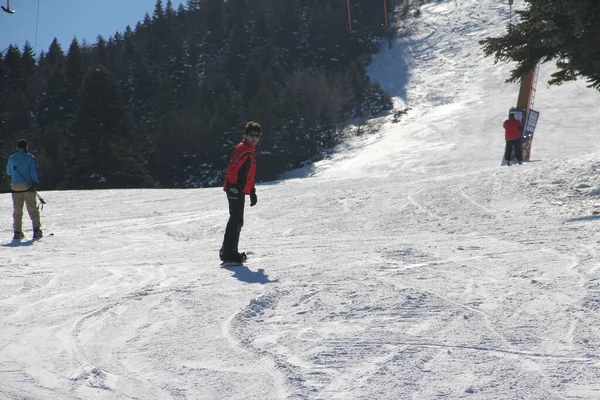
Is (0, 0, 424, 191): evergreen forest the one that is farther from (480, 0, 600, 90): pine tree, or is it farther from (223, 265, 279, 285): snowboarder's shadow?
(223, 265, 279, 285): snowboarder's shadow

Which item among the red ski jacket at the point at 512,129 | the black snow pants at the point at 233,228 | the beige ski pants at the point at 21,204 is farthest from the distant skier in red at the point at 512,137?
the black snow pants at the point at 233,228

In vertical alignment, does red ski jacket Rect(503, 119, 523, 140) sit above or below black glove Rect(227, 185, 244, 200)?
above

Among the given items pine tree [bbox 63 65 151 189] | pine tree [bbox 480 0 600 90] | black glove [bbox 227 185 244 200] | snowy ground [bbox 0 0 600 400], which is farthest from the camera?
pine tree [bbox 63 65 151 189]

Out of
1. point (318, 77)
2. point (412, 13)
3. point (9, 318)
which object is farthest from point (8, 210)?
→ point (412, 13)

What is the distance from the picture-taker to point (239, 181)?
8.11m

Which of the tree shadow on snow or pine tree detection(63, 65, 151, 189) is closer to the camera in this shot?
the tree shadow on snow

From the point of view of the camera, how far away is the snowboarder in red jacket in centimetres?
799

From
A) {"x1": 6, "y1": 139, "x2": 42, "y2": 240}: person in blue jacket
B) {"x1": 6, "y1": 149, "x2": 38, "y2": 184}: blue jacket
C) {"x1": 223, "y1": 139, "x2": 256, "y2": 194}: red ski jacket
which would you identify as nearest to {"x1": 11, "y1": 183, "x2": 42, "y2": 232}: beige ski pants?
{"x1": 6, "y1": 139, "x2": 42, "y2": 240}: person in blue jacket

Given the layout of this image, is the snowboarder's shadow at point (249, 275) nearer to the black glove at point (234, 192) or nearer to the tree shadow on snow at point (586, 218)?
the black glove at point (234, 192)

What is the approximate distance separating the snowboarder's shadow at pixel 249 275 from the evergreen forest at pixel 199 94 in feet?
99.8

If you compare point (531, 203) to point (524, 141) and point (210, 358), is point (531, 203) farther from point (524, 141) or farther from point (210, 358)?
point (524, 141)

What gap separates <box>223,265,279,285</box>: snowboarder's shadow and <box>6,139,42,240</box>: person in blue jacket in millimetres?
5847

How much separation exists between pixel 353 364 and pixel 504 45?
9.84m

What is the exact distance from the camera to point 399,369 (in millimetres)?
4172
